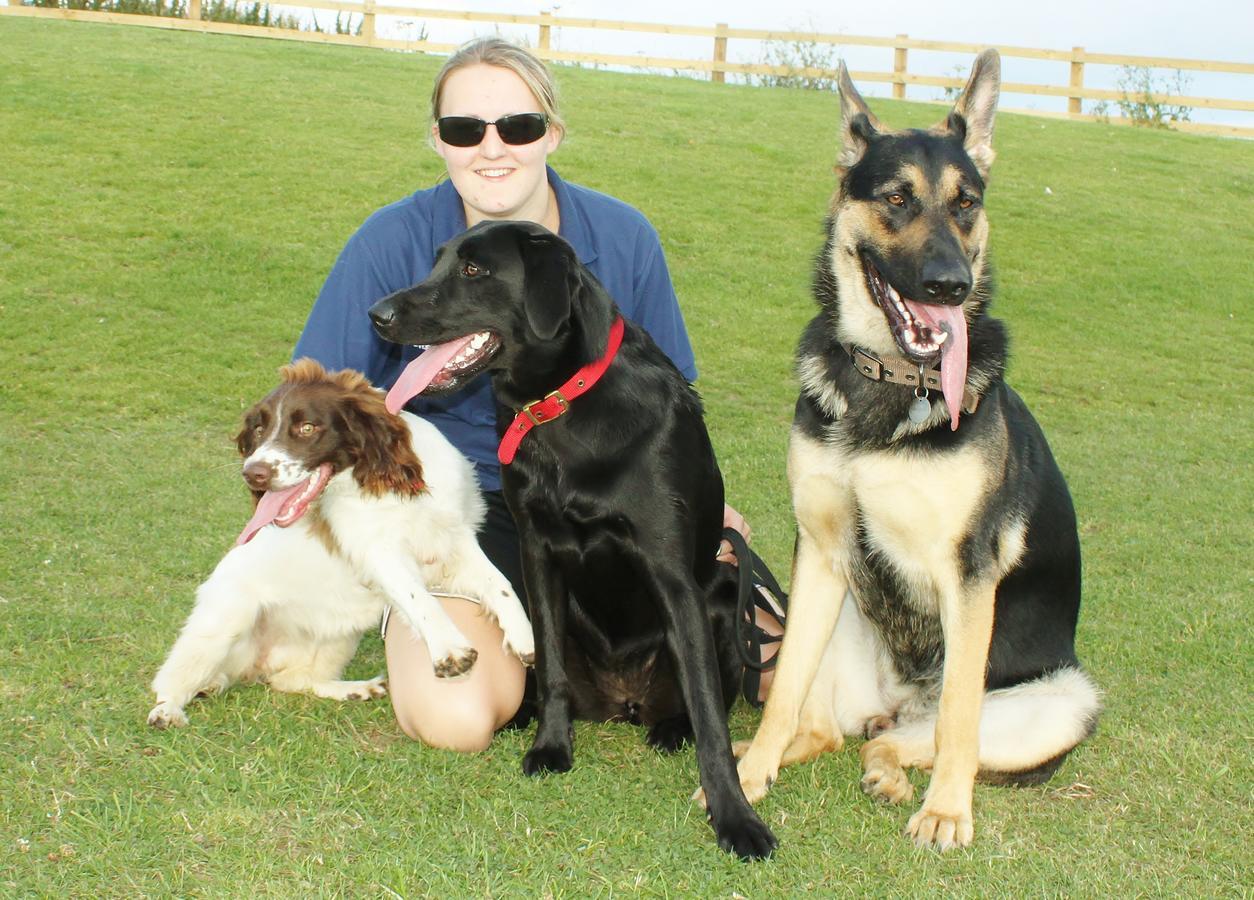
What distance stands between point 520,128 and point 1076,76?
877 inches

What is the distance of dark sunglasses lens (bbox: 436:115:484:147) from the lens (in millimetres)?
3740

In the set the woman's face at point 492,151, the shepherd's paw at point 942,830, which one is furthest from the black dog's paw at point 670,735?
the woman's face at point 492,151

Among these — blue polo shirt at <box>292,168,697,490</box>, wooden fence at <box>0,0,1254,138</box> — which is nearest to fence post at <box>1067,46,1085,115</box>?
wooden fence at <box>0,0,1254,138</box>

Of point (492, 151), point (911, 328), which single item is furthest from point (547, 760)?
point (492, 151)

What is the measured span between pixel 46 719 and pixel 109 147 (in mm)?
11231

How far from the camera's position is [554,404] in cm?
315

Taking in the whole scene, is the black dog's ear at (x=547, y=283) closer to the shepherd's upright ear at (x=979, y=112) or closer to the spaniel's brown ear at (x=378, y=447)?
the spaniel's brown ear at (x=378, y=447)

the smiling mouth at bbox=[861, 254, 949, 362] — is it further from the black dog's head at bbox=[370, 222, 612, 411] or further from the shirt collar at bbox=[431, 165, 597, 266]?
the shirt collar at bbox=[431, 165, 597, 266]

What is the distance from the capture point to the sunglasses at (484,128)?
374 cm

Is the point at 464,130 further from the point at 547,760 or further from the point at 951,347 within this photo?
the point at 547,760

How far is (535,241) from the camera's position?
3.13 metres

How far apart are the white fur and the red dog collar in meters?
0.56

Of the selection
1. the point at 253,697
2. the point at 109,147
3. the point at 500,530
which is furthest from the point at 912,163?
the point at 109,147

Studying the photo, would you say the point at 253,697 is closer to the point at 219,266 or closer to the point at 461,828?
the point at 461,828
